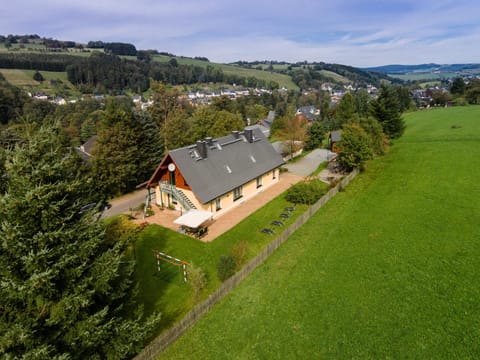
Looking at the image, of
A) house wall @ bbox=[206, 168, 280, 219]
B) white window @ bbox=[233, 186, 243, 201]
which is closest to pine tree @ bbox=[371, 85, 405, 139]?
house wall @ bbox=[206, 168, 280, 219]

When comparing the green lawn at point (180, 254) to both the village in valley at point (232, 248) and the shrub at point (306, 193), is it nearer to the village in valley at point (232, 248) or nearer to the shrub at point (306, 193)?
the village in valley at point (232, 248)

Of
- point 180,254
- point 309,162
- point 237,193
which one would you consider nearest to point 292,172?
point 309,162

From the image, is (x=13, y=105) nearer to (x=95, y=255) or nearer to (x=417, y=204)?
(x=95, y=255)

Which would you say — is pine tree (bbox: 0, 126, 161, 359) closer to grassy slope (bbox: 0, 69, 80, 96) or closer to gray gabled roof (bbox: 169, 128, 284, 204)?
gray gabled roof (bbox: 169, 128, 284, 204)

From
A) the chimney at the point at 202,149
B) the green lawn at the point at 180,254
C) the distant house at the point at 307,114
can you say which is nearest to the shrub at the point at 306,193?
the green lawn at the point at 180,254

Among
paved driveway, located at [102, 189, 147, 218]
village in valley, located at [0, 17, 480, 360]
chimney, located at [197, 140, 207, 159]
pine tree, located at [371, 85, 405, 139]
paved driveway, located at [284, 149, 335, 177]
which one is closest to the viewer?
village in valley, located at [0, 17, 480, 360]

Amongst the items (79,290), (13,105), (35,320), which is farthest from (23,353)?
(13,105)
